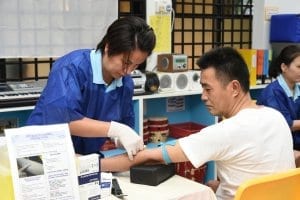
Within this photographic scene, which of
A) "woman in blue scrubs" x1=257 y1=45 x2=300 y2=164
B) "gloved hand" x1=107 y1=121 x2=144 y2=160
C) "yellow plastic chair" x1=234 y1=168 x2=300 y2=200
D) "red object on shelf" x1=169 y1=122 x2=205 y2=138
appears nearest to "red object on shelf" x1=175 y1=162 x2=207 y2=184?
"red object on shelf" x1=169 y1=122 x2=205 y2=138

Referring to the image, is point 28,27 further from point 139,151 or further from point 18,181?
point 18,181

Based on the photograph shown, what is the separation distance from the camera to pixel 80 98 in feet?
5.99

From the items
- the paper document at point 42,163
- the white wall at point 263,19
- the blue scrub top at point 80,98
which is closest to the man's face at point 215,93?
the blue scrub top at point 80,98

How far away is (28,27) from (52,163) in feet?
5.15

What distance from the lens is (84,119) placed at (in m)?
1.78

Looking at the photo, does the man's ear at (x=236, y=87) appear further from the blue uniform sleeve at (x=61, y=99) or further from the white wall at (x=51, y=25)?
the white wall at (x=51, y=25)

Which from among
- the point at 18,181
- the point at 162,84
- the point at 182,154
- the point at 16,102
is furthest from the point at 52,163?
the point at 162,84

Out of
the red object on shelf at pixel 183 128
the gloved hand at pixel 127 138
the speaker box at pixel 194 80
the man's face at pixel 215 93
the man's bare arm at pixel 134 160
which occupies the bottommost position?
the red object on shelf at pixel 183 128

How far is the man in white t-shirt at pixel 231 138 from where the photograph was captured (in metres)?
1.48

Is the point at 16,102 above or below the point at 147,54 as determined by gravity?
below

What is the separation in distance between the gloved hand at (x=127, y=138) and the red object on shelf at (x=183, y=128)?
156 cm

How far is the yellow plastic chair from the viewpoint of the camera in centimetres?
124

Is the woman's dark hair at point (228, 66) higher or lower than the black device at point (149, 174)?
higher

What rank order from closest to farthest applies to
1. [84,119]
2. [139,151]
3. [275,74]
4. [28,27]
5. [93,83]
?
[139,151] → [84,119] → [93,83] → [28,27] → [275,74]
